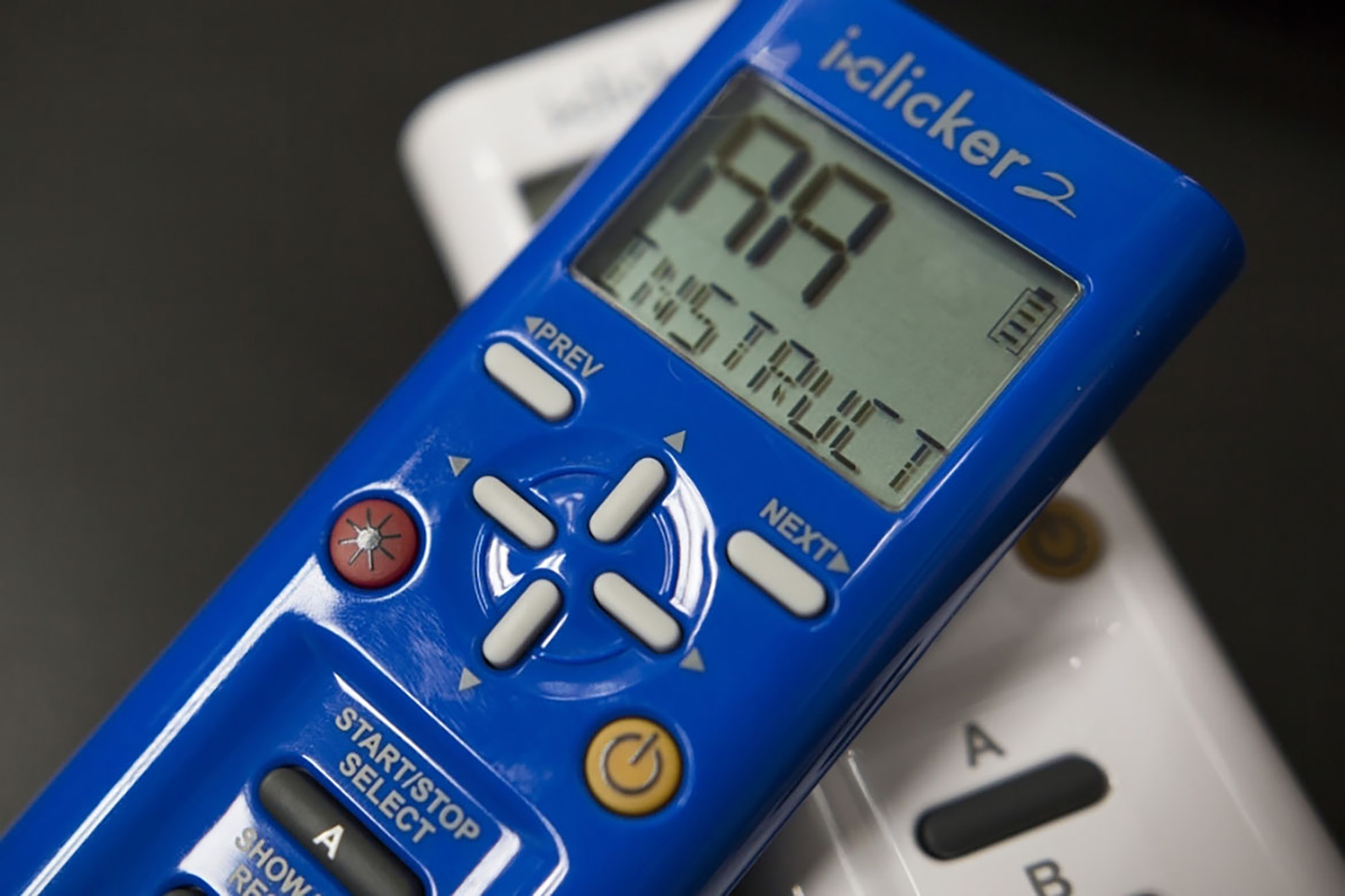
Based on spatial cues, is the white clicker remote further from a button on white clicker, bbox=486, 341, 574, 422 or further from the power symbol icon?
a button on white clicker, bbox=486, 341, 574, 422

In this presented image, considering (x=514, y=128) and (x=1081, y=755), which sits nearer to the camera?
(x=1081, y=755)

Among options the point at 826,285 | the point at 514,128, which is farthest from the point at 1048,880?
the point at 514,128

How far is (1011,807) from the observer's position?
1.57ft

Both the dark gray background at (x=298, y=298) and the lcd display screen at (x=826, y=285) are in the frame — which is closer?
the lcd display screen at (x=826, y=285)

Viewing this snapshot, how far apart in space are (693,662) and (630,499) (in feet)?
0.20

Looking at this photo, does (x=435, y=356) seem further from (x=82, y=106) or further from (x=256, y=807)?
(x=82, y=106)

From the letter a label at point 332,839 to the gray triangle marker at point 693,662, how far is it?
0.12m

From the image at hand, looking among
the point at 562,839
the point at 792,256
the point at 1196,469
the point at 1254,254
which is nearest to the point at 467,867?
the point at 562,839

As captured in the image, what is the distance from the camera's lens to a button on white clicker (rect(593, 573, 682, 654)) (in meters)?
0.41

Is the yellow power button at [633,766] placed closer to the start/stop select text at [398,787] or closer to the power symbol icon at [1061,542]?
the start/stop select text at [398,787]

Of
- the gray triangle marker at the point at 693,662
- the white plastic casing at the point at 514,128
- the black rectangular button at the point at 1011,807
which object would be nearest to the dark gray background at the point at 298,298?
the white plastic casing at the point at 514,128

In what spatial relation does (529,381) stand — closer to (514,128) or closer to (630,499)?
(630,499)

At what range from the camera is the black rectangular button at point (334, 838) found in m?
0.40

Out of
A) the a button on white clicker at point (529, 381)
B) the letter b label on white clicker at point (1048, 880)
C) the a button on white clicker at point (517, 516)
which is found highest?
the a button on white clicker at point (529, 381)
